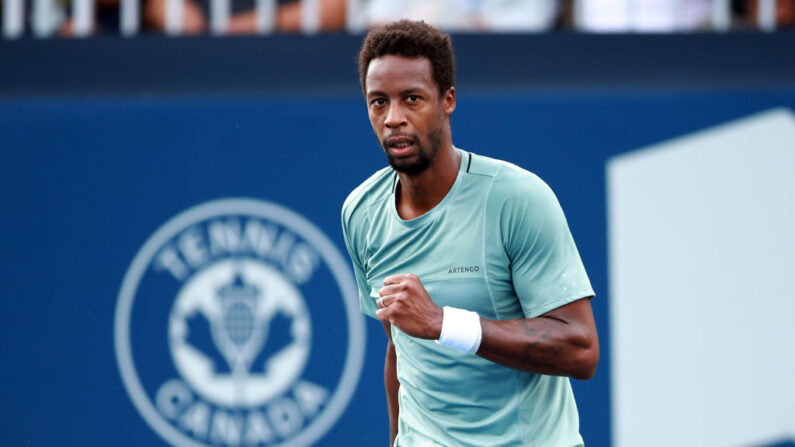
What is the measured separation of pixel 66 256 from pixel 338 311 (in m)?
1.23

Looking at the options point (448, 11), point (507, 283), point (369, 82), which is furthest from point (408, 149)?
point (448, 11)

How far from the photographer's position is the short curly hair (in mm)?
2555

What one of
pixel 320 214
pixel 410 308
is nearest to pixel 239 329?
pixel 320 214

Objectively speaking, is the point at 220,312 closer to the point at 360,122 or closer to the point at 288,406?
the point at 288,406

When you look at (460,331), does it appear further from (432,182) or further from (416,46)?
(416,46)

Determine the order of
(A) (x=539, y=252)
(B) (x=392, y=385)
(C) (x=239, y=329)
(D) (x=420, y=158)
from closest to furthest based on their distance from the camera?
(A) (x=539, y=252) → (D) (x=420, y=158) → (B) (x=392, y=385) → (C) (x=239, y=329)

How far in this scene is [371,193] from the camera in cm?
287

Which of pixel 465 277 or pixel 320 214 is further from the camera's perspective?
pixel 320 214

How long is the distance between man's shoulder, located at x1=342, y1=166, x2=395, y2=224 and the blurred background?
1704mm

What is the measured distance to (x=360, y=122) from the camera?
15.3ft

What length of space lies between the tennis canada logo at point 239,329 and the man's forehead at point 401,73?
2.09 metres

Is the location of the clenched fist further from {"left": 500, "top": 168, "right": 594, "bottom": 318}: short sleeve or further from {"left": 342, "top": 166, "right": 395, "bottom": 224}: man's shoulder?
{"left": 342, "top": 166, "right": 395, "bottom": 224}: man's shoulder

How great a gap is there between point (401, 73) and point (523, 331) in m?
0.68

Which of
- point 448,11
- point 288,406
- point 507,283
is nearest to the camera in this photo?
point 507,283
